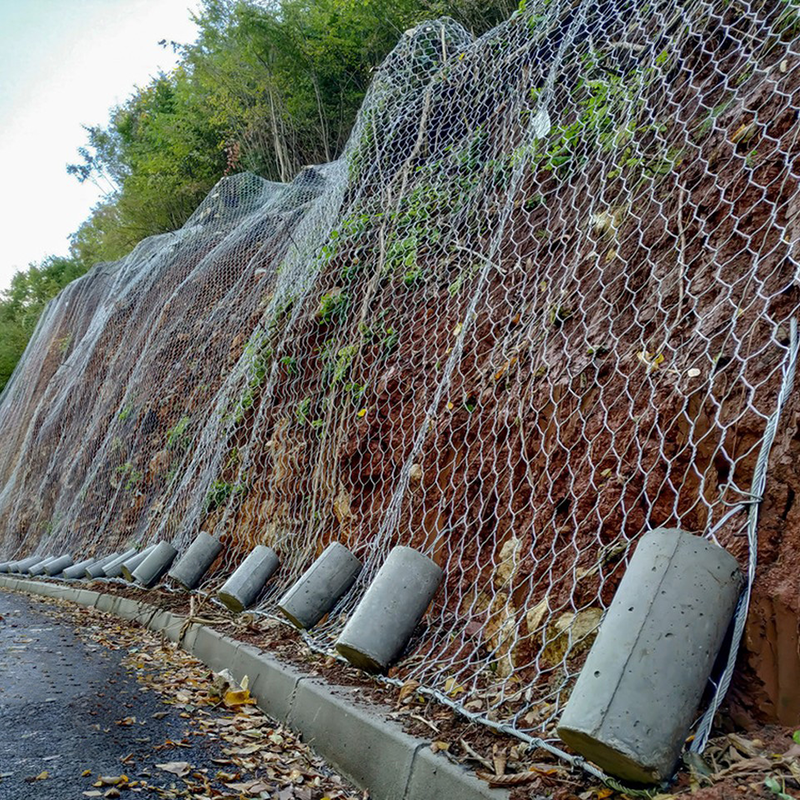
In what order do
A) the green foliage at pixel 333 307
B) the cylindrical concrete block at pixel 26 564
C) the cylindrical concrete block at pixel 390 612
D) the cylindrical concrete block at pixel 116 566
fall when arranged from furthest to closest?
A: the cylindrical concrete block at pixel 26 564 < the cylindrical concrete block at pixel 116 566 < the green foliage at pixel 333 307 < the cylindrical concrete block at pixel 390 612

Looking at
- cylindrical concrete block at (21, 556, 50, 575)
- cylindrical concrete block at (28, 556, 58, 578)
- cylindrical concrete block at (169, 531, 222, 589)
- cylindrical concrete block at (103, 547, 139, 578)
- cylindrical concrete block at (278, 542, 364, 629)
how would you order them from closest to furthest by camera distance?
cylindrical concrete block at (278, 542, 364, 629)
cylindrical concrete block at (169, 531, 222, 589)
cylindrical concrete block at (103, 547, 139, 578)
cylindrical concrete block at (28, 556, 58, 578)
cylindrical concrete block at (21, 556, 50, 575)

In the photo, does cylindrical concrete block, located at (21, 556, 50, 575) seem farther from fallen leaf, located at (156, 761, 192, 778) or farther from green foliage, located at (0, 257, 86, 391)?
green foliage, located at (0, 257, 86, 391)

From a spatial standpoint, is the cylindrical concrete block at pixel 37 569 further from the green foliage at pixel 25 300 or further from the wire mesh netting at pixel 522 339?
the green foliage at pixel 25 300

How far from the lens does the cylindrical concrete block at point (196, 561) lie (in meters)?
3.25

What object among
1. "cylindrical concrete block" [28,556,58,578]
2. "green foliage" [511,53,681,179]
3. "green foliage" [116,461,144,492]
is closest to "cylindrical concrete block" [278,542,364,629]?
"green foliage" [511,53,681,179]

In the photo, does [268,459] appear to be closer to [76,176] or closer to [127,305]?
[127,305]

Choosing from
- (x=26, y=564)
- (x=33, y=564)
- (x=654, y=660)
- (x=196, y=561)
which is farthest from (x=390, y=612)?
(x=26, y=564)

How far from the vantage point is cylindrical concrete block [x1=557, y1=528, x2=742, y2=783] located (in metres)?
1.01

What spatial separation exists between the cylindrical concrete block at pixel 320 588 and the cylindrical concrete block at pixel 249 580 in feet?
1.66

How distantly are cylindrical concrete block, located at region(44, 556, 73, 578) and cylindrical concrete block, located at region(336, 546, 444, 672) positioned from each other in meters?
4.21

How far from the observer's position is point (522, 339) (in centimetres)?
218

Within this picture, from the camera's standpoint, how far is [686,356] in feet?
5.03

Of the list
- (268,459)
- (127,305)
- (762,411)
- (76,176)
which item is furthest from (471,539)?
(76,176)

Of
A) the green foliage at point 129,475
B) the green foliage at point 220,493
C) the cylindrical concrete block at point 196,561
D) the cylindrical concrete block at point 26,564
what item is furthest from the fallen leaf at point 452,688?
the cylindrical concrete block at point 26,564
